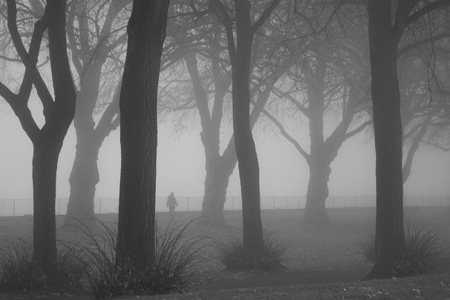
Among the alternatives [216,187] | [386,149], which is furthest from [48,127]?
[216,187]

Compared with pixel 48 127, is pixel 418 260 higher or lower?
lower

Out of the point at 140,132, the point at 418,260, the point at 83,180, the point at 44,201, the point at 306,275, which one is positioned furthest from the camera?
the point at 83,180

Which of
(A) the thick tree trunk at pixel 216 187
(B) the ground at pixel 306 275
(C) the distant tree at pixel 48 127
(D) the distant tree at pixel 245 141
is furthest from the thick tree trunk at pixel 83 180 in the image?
(C) the distant tree at pixel 48 127

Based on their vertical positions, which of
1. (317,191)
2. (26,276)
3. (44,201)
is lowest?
(26,276)

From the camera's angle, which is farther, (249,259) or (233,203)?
(233,203)

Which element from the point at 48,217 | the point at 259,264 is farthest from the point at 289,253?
the point at 48,217

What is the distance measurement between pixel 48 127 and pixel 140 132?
4.20 m

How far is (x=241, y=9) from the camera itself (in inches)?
803

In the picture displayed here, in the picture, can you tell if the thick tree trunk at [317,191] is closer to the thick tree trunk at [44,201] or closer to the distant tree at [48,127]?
the distant tree at [48,127]

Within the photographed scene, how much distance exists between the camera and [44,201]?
50.7 ft

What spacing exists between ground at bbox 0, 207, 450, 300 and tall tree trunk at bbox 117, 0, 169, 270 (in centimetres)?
132

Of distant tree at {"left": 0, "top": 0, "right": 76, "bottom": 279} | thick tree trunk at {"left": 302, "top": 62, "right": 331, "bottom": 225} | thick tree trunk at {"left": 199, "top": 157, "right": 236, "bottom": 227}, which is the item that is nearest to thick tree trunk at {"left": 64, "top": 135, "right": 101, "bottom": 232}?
thick tree trunk at {"left": 199, "top": 157, "right": 236, "bottom": 227}

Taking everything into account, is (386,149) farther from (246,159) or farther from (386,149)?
(246,159)

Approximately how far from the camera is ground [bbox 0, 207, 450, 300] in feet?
35.9
